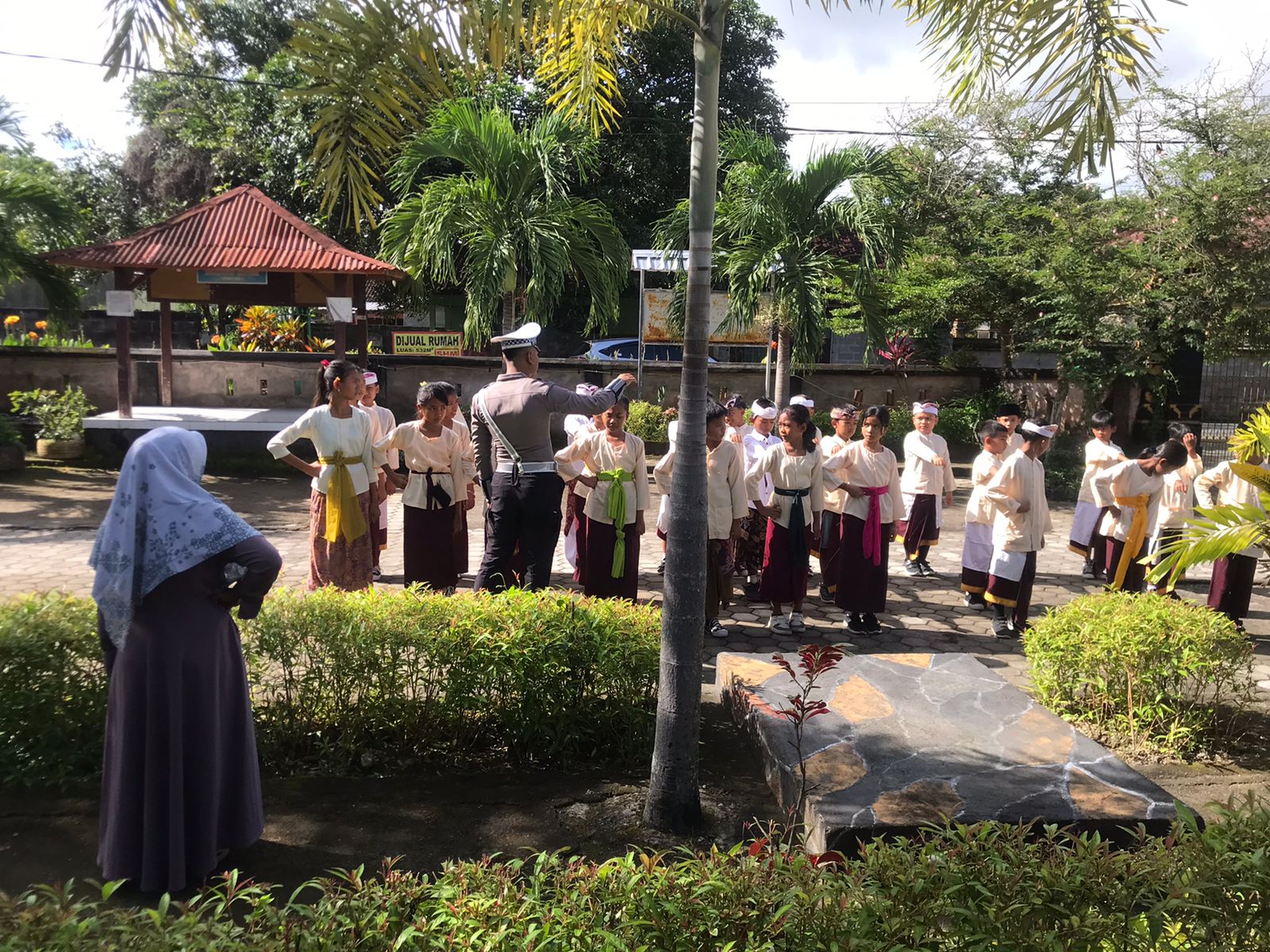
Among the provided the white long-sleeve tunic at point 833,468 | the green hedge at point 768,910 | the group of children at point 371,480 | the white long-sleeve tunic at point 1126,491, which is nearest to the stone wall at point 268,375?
the white long-sleeve tunic at point 833,468

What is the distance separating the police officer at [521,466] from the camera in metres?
6.80

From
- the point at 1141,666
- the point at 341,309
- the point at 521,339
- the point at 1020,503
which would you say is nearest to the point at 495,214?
the point at 341,309

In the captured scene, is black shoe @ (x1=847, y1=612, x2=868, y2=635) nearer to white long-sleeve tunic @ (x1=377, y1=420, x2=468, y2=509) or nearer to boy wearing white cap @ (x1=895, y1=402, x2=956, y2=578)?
boy wearing white cap @ (x1=895, y1=402, x2=956, y2=578)

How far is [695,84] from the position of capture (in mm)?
3699

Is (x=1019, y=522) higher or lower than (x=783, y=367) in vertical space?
lower

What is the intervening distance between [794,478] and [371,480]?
3115 mm

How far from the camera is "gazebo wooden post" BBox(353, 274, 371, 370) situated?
1566 cm

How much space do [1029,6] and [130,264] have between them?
13733 millimetres

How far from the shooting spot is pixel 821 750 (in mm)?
4750

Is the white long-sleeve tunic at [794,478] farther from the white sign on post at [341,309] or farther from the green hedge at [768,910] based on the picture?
the white sign on post at [341,309]

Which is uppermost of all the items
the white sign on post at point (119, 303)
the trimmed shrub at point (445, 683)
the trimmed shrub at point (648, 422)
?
the white sign on post at point (119, 303)

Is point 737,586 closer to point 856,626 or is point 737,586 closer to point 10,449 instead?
point 856,626

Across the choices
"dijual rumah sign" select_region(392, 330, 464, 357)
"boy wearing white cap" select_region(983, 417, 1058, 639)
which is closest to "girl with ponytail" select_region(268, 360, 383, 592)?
"boy wearing white cap" select_region(983, 417, 1058, 639)

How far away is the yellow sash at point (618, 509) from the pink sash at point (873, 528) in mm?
1817
